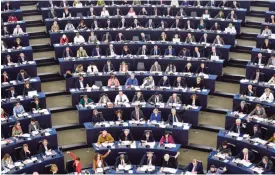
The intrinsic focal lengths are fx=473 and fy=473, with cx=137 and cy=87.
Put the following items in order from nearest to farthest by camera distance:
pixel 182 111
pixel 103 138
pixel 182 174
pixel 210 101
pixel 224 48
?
1. pixel 182 174
2. pixel 103 138
3. pixel 182 111
4. pixel 210 101
5. pixel 224 48

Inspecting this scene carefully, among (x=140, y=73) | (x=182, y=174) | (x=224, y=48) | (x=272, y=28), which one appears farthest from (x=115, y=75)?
(x=272, y=28)

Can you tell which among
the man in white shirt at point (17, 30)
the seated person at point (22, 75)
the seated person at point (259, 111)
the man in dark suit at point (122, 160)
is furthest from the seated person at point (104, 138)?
the man in white shirt at point (17, 30)

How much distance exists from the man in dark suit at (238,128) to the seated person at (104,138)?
3532mm

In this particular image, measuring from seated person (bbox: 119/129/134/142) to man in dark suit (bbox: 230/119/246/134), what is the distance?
2.94m

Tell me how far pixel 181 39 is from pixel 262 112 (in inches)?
219

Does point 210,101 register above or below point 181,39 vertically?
below

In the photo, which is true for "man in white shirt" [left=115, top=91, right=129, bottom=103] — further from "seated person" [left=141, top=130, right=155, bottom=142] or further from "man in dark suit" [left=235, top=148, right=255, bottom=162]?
"man in dark suit" [left=235, top=148, right=255, bottom=162]

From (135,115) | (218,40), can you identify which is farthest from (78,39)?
(218,40)

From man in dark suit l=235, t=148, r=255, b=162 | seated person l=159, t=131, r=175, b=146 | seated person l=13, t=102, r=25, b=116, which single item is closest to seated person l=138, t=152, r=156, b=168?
seated person l=159, t=131, r=175, b=146

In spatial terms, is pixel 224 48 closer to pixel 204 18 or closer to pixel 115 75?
pixel 204 18

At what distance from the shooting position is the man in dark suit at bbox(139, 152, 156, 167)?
41.4 feet

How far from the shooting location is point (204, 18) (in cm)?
1925

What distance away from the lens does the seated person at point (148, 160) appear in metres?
12.6

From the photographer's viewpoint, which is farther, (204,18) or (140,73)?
(204,18)
